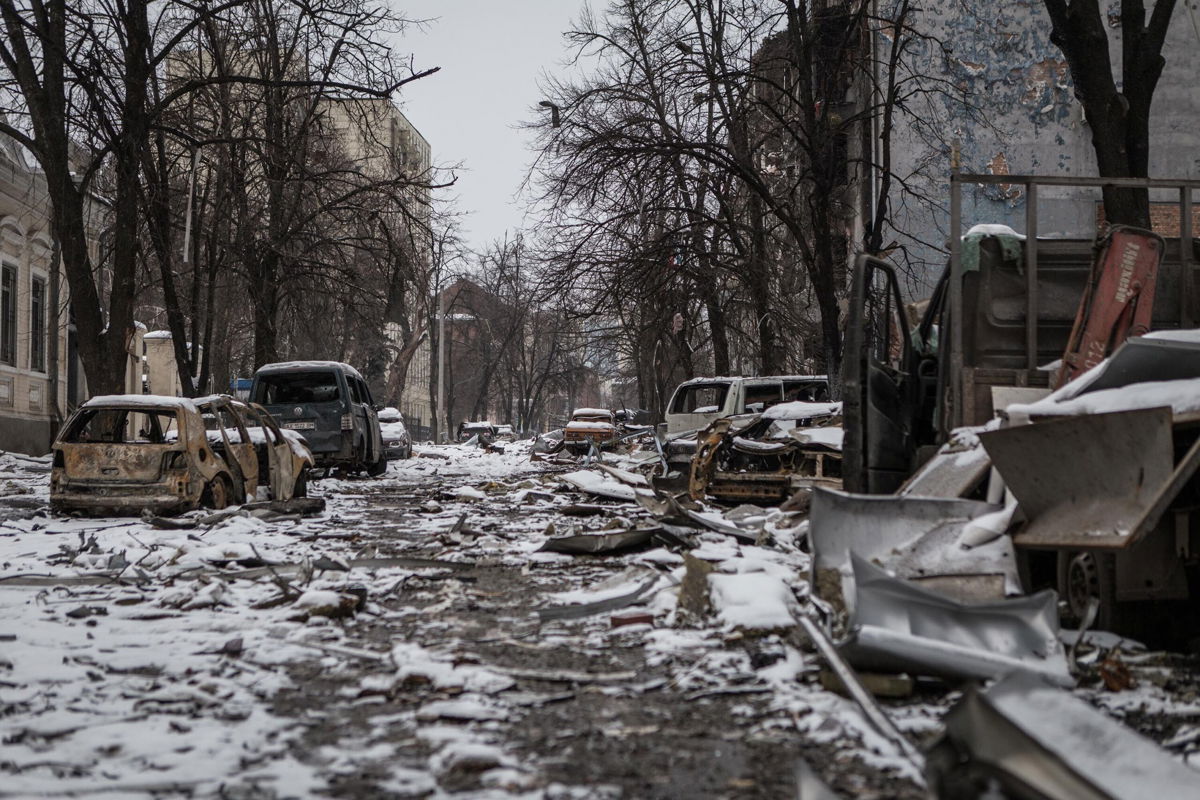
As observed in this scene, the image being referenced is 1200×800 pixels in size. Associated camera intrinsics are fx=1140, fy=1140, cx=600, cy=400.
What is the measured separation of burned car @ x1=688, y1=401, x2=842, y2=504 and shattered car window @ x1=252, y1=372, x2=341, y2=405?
29.1 ft

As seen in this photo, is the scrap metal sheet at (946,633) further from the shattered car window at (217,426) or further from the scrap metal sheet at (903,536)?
the shattered car window at (217,426)

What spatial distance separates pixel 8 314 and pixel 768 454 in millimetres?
20352

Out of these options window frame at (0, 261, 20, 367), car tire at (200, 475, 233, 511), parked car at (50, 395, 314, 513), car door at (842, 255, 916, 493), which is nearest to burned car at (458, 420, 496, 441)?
window frame at (0, 261, 20, 367)

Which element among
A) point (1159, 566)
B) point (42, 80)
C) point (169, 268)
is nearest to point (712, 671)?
point (1159, 566)

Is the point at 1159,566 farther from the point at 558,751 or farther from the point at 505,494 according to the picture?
the point at 505,494

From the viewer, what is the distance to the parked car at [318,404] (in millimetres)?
19844

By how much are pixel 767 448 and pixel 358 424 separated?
33.2 feet

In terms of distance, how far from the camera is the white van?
611 inches

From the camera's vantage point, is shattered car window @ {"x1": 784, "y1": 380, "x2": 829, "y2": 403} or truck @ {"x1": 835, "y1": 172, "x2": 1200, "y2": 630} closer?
truck @ {"x1": 835, "y1": 172, "x2": 1200, "y2": 630}

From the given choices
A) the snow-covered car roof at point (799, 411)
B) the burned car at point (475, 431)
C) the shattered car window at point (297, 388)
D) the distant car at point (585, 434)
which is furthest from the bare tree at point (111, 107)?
the burned car at point (475, 431)

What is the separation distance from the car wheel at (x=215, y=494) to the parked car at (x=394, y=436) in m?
17.3

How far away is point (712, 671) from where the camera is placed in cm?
485

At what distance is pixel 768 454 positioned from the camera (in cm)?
1273

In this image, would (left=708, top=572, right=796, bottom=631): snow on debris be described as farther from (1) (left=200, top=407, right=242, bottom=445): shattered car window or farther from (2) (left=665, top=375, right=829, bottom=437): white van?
(2) (left=665, top=375, right=829, bottom=437): white van
